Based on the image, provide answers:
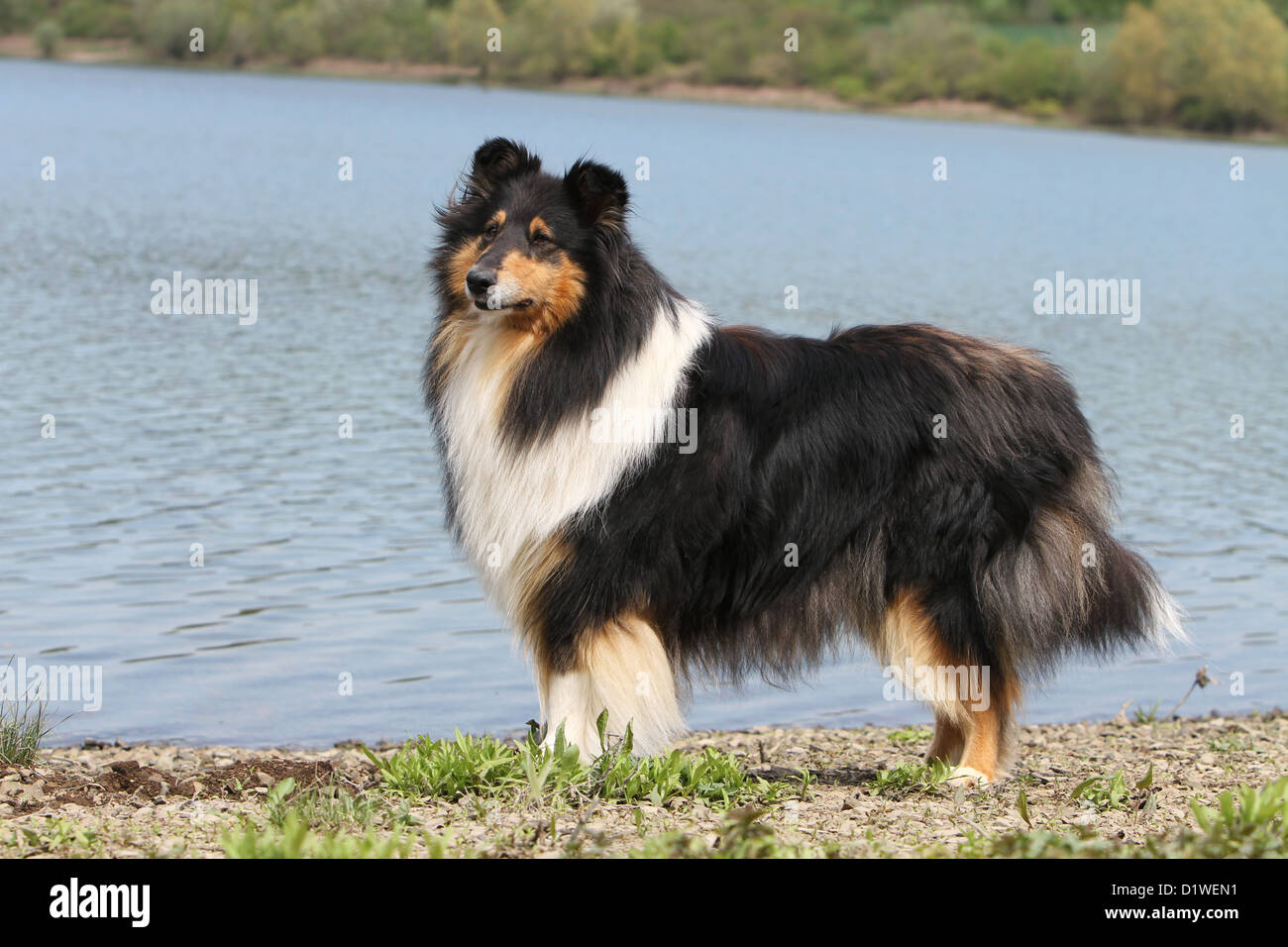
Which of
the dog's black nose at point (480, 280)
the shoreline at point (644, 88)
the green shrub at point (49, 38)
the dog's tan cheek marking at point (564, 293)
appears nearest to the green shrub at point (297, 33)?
the shoreline at point (644, 88)

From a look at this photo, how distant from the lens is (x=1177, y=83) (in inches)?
2768

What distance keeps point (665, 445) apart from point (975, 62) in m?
76.4

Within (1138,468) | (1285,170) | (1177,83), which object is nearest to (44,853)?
(1138,468)

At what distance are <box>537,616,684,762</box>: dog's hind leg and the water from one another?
1.97ft

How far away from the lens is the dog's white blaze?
5.45 meters

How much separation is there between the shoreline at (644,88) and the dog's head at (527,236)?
68.2 m

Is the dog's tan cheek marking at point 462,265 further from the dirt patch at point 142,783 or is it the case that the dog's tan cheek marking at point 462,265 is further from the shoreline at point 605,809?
Result: the dirt patch at point 142,783

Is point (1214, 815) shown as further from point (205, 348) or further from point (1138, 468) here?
point (205, 348)

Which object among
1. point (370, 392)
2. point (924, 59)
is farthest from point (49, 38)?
point (370, 392)

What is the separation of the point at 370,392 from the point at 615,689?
372 inches

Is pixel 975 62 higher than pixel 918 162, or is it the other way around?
pixel 975 62

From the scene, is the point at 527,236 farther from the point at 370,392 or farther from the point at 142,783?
the point at 370,392

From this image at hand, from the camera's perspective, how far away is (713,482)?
5488mm

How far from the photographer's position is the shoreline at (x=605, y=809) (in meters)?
4.27
